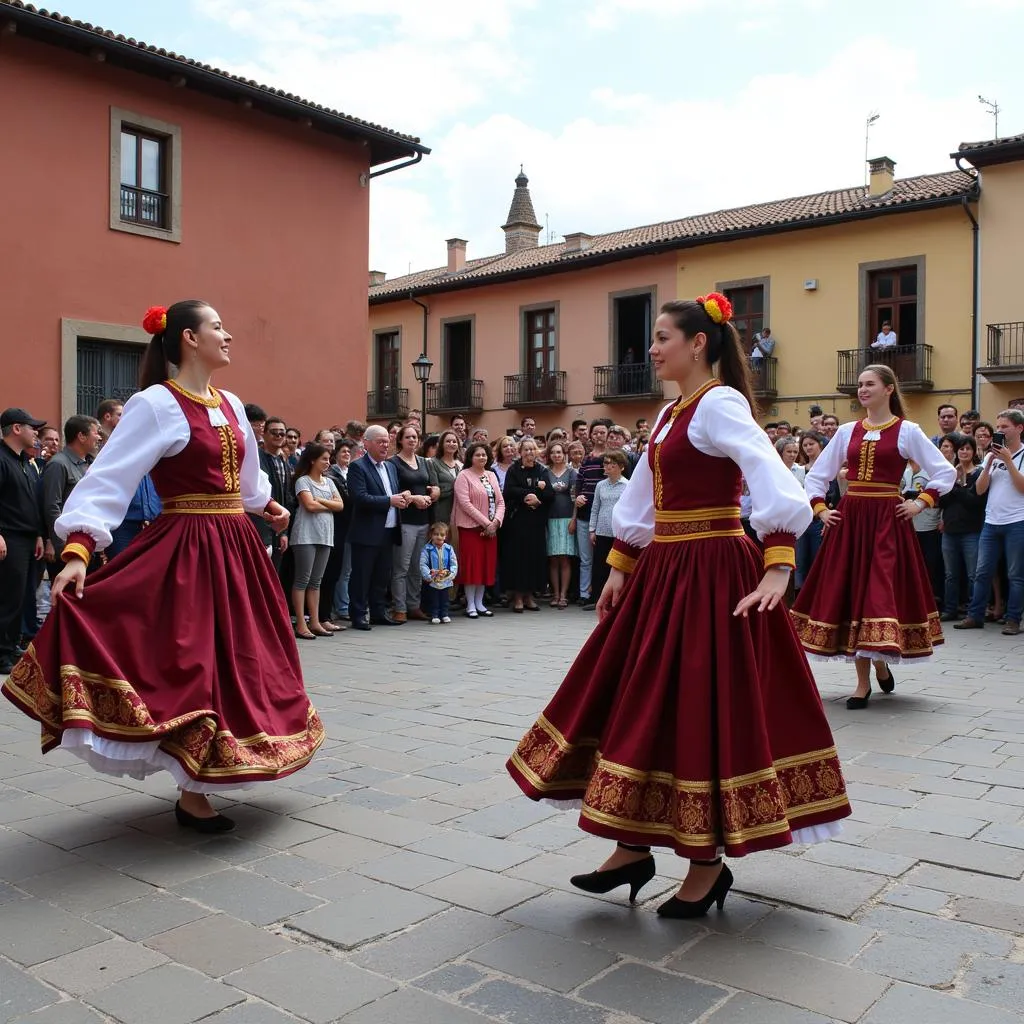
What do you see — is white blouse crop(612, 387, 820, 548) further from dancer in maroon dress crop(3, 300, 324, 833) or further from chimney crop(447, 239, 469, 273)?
chimney crop(447, 239, 469, 273)

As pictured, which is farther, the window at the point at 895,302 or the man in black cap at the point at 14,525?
the window at the point at 895,302

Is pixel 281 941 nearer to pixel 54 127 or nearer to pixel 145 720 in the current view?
pixel 145 720

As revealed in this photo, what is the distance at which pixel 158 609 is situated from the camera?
12.9ft

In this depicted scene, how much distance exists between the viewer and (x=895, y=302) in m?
24.2

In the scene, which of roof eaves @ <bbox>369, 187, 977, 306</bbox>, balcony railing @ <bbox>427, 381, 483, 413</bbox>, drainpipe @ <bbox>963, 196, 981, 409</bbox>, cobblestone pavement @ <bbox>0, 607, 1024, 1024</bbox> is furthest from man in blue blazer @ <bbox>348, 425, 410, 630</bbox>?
balcony railing @ <bbox>427, 381, 483, 413</bbox>

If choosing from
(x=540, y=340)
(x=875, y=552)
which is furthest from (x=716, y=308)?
(x=540, y=340)

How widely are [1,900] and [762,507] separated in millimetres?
2545

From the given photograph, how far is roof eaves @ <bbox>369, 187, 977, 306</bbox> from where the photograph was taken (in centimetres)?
2325

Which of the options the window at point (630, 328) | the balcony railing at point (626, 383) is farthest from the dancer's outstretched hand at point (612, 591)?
the window at point (630, 328)

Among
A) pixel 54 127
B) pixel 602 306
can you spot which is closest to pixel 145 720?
pixel 54 127

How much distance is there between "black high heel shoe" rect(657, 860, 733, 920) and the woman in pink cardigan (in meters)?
8.18

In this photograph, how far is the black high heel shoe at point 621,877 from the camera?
3.24 meters

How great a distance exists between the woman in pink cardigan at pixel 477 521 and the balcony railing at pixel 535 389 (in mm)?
18303

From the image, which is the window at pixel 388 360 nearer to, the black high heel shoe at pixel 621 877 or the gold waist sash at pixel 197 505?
the gold waist sash at pixel 197 505
